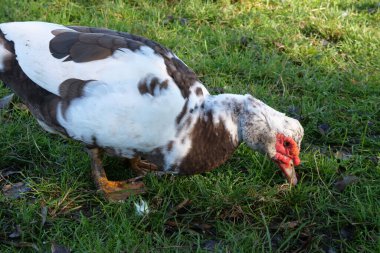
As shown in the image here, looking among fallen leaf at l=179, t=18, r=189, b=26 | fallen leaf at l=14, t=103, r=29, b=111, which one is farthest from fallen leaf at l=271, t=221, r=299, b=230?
fallen leaf at l=179, t=18, r=189, b=26

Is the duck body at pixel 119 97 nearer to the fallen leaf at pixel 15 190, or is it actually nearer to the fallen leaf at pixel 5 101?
the fallen leaf at pixel 15 190

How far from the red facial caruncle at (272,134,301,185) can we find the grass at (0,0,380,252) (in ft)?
0.31

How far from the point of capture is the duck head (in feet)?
9.58

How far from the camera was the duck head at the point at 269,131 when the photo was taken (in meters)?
2.92

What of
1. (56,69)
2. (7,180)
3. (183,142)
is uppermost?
(56,69)

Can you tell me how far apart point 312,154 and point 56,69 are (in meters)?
1.61

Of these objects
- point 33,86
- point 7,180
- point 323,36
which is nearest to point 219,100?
point 33,86

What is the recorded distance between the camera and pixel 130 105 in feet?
8.92

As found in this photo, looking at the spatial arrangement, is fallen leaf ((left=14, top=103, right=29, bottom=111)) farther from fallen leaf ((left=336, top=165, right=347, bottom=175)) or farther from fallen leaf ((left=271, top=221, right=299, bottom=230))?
fallen leaf ((left=336, top=165, right=347, bottom=175))

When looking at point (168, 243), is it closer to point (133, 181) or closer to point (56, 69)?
point (133, 181)

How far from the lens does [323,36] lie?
486cm

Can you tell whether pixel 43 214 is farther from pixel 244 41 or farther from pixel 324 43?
pixel 324 43

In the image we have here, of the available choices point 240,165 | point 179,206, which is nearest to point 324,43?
point 240,165

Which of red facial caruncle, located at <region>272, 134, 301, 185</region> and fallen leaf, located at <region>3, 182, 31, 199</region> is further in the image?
fallen leaf, located at <region>3, 182, 31, 199</region>
